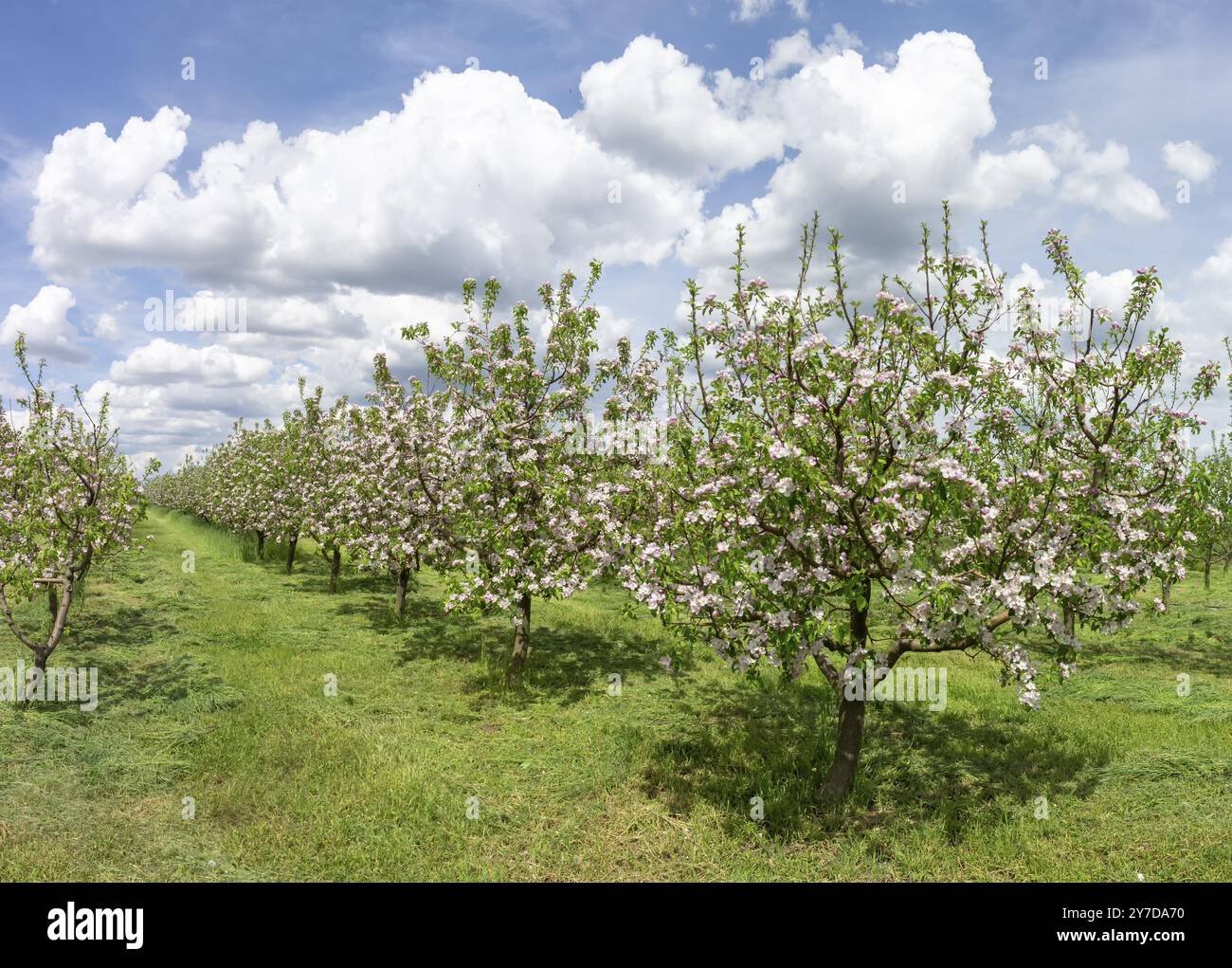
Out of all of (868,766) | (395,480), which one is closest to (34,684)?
(395,480)

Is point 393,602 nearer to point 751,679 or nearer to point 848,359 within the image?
point 751,679

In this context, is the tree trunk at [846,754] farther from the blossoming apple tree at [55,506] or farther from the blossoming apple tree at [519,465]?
the blossoming apple tree at [55,506]

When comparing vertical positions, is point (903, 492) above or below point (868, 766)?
above

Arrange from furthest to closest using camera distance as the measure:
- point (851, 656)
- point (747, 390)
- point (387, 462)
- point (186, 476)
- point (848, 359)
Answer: point (186, 476)
point (387, 462)
point (747, 390)
point (851, 656)
point (848, 359)

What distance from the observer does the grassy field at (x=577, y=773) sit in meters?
7.84

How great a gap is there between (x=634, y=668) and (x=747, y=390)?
9600mm

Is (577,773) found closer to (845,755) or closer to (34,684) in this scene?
(845,755)

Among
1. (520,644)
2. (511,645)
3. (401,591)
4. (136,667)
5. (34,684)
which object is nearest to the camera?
(34,684)

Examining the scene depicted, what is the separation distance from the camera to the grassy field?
7.84 m

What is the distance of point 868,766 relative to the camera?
10273 mm

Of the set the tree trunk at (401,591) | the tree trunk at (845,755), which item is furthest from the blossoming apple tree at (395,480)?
the tree trunk at (845,755)

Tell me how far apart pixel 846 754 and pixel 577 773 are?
403cm

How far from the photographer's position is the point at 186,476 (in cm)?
6606
